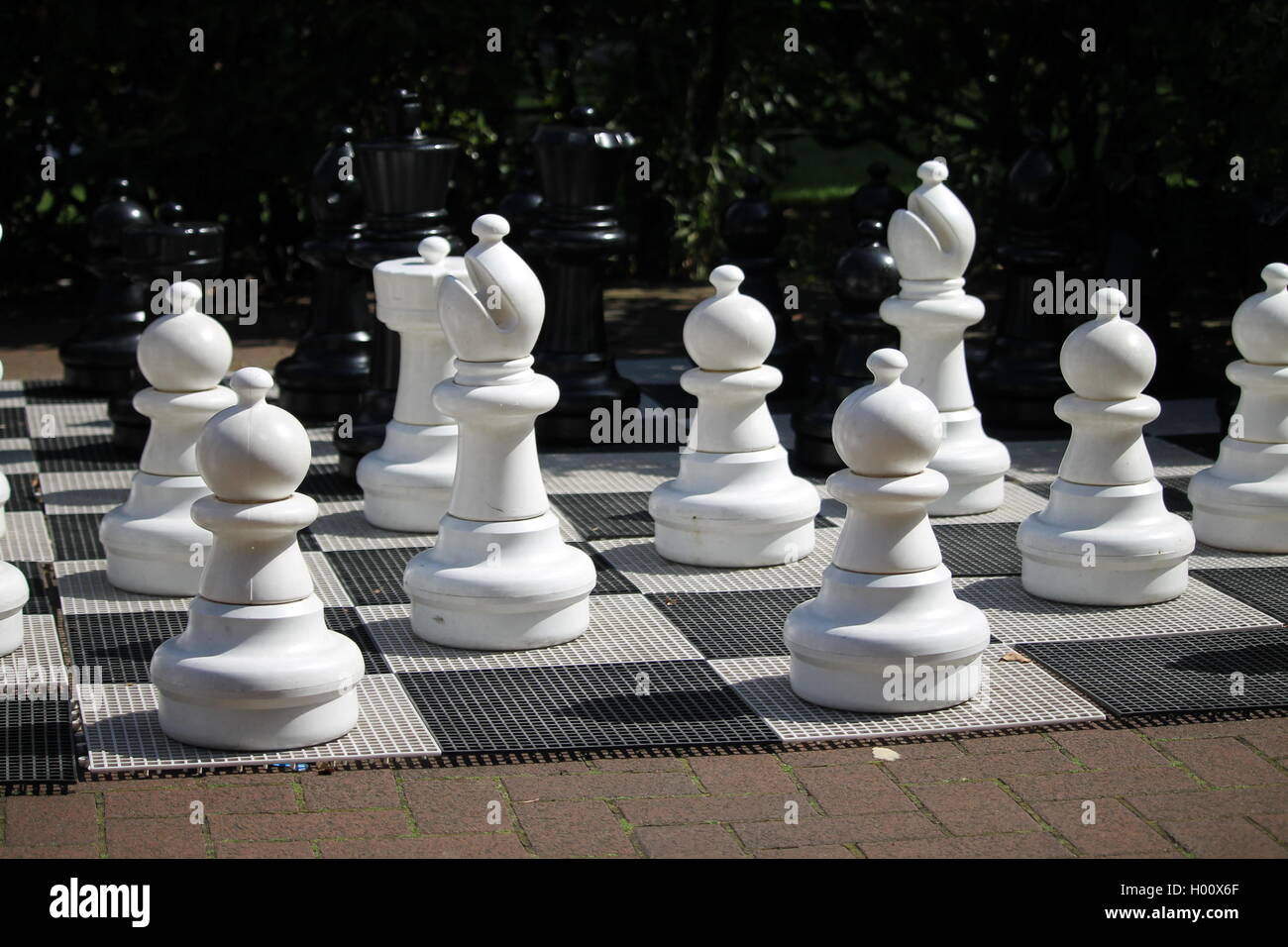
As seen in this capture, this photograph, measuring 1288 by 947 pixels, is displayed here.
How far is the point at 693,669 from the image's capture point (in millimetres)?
3533

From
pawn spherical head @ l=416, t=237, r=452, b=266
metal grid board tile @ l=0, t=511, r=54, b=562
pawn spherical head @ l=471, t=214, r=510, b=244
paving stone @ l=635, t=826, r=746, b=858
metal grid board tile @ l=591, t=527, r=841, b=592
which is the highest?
pawn spherical head @ l=471, t=214, r=510, b=244

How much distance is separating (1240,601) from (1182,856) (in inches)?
57.8

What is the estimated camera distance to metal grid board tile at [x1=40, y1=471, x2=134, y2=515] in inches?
190

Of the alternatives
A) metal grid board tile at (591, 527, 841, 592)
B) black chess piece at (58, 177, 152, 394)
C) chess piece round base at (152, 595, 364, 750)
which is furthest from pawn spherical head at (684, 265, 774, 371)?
black chess piece at (58, 177, 152, 394)

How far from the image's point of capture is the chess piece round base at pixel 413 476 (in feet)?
14.7

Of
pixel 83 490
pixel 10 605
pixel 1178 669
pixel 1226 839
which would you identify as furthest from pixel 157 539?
pixel 1226 839

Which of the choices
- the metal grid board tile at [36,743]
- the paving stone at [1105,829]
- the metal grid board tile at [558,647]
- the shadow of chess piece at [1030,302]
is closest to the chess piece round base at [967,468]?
the shadow of chess piece at [1030,302]

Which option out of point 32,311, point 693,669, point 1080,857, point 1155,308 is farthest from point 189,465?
point 32,311

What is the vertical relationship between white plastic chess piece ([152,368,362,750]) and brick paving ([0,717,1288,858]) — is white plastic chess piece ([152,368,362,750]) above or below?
above

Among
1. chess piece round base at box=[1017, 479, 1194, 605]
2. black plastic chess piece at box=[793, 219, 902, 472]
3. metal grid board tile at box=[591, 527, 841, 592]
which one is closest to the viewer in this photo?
chess piece round base at box=[1017, 479, 1194, 605]

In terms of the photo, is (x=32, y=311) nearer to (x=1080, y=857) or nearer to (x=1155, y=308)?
(x=1155, y=308)

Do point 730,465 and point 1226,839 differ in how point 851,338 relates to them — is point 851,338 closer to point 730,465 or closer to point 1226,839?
point 730,465

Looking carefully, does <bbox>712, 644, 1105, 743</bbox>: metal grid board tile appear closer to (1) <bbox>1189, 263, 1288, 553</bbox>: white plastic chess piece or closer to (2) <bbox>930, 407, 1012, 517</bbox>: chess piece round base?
(1) <bbox>1189, 263, 1288, 553</bbox>: white plastic chess piece

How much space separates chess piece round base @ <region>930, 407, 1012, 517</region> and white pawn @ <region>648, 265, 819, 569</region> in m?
0.58
